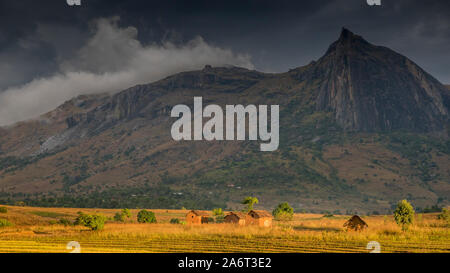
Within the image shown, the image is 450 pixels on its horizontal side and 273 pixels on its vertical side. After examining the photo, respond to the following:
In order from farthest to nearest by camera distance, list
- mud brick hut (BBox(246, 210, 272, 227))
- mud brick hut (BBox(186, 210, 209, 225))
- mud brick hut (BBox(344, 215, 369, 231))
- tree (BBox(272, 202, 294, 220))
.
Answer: tree (BBox(272, 202, 294, 220)), mud brick hut (BBox(186, 210, 209, 225)), mud brick hut (BBox(246, 210, 272, 227)), mud brick hut (BBox(344, 215, 369, 231))

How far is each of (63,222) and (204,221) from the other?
29.5 meters

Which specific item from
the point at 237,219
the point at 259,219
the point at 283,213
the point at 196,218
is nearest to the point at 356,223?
the point at 259,219

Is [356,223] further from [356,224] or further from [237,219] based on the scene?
[237,219]

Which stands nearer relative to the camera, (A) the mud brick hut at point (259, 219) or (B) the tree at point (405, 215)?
(B) the tree at point (405, 215)

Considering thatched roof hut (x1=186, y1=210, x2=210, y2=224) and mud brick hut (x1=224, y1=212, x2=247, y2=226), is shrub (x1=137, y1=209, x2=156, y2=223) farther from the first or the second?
mud brick hut (x1=224, y1=212, x2=247, y2=226)

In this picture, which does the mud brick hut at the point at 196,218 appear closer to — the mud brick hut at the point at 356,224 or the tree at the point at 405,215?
the mud brick hut at the point at 356,224
